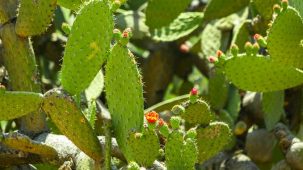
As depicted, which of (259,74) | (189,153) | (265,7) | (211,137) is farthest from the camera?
(265,7)

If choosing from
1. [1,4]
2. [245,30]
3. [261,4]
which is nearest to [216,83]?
[245,30]

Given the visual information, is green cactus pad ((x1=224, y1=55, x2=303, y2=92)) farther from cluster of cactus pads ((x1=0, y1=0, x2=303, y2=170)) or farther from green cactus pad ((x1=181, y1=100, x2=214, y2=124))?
green cactus pad ((x1=181, y1=100, x2=214, y2=124))

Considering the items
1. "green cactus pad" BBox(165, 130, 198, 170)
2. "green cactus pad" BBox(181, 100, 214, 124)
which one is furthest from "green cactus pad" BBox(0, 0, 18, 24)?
"green cactus pad" BBox(165, 130, 198, 170)

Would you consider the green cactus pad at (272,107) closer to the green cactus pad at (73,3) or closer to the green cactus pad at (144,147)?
the green cactus pad at (73,3)

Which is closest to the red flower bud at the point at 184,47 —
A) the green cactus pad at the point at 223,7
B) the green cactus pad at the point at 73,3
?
the green cactus pad at the point at 223,7

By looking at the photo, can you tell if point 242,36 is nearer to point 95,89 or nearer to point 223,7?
point 223,7

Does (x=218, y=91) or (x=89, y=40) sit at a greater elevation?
(x=89, y=40)

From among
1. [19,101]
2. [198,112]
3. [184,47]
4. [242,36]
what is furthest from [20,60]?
[184,47]
